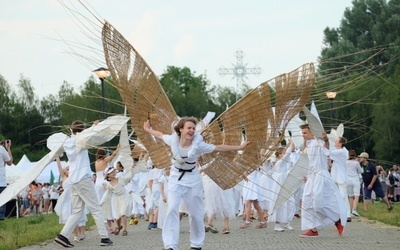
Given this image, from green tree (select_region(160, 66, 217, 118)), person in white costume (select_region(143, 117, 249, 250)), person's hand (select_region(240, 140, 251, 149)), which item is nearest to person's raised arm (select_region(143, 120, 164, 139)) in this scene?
person in white costume (select_region(143, 117, 249, 250))

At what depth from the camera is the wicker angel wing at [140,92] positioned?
1343 centimetres

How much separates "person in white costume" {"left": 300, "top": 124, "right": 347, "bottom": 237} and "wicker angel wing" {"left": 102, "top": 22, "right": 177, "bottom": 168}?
168 inches

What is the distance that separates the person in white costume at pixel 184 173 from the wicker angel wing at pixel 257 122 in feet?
0.88

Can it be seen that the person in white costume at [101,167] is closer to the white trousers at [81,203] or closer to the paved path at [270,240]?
the white trousers at [81,203]

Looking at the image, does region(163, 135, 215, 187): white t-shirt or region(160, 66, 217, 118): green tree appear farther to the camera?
region(160, 66, 217, 118): green tree

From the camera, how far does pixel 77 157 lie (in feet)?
54.1

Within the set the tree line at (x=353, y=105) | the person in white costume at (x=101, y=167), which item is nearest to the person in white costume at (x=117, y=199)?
the person in white costume at (x=101, y=167)

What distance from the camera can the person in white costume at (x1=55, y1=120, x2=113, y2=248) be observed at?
16406 mm

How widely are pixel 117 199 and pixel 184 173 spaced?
762 centimetres

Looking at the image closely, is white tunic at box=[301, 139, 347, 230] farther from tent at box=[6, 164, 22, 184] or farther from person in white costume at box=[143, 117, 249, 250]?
tent at box=[6, 164, 22, 184]

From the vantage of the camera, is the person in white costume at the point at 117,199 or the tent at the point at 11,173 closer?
the person in white costume at the point at 117,199

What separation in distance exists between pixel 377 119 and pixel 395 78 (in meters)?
3.38

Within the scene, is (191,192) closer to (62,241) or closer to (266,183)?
(62,241)

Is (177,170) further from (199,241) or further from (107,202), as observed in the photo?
(107,202)
